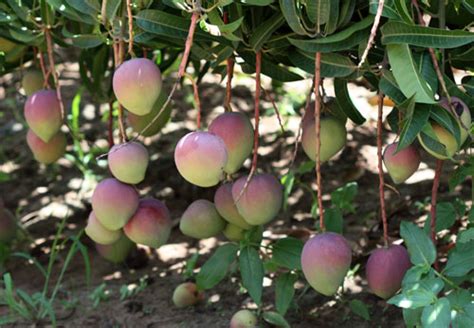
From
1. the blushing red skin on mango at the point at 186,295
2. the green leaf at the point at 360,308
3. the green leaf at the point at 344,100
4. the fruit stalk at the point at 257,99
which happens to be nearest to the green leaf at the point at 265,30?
the fruit stalk at the point at 257,99

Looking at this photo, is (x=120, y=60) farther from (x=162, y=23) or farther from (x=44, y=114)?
(x=44, y=114)

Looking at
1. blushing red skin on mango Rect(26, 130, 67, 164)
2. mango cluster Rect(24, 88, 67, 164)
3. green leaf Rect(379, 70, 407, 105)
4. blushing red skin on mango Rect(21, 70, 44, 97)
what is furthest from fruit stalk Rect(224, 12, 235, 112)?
blushing red skin on mango Rect(21, 70, 44, 97)

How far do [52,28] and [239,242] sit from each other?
56cm

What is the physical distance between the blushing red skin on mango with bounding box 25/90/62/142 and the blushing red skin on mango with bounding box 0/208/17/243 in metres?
0.55

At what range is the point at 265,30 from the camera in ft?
4.50

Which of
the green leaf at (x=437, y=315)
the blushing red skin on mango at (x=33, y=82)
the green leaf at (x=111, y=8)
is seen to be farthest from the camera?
the blushing red skin on mango at (x=33, y=82)

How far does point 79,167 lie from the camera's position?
2480mm

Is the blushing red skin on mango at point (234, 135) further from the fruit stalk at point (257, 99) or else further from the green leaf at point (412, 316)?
the green leaf at point (412, 316)

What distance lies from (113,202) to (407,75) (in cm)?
55

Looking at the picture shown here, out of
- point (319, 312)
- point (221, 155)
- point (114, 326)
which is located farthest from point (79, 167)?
point (221, 155)

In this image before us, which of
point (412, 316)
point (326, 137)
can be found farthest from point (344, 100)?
point (412, 316)

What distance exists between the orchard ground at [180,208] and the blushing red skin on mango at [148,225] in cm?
35

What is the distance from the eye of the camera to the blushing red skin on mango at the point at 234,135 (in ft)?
4.56

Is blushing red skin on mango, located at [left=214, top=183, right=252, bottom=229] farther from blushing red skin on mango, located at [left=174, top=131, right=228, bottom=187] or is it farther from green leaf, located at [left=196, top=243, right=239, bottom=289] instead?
blushing red skin on mango, located at [left=174, top=131, right=228, bottom=187]
